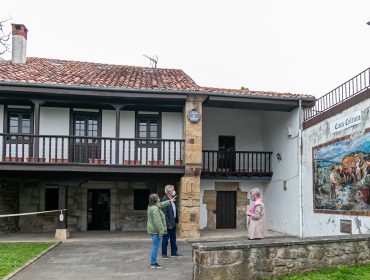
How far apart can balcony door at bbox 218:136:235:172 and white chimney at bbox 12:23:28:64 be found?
8.57 m

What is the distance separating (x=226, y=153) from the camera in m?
17.1

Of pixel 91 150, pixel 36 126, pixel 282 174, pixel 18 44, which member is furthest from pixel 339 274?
pixel 18 44

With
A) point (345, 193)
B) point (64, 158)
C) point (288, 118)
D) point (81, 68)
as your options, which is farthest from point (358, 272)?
point (81, 68)

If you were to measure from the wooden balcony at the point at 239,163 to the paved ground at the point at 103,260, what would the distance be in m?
3.15

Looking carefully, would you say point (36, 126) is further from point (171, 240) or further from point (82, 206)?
point (171, 240)

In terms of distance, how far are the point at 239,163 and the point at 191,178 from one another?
3.86 m

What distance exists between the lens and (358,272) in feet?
21.6

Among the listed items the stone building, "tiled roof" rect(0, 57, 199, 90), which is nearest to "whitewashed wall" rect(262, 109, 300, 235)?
the stone building

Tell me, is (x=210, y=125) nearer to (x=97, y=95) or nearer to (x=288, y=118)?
(x=288, y=118)

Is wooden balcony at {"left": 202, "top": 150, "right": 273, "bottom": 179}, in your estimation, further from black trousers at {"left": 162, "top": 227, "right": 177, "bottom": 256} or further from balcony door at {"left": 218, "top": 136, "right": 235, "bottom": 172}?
black trousers at {"left": 162, "top": 227, "right": 177, "bottom": 256}

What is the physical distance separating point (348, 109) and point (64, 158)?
30.0ft

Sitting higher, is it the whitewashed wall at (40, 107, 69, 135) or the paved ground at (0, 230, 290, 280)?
the whitewashed wall at (40, 107, 69, 135)

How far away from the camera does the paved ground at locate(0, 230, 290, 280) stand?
7.50 m

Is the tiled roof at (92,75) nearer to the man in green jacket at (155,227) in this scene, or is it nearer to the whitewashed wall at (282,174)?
the whitewashed wall at (282,174)
